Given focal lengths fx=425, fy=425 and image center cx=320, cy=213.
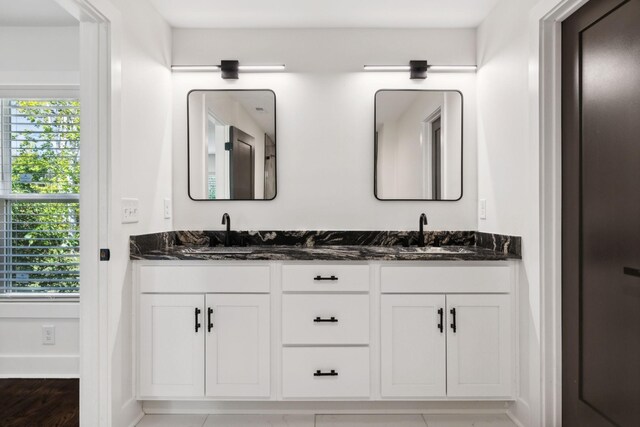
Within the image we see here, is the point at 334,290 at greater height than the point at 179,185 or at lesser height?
Answer: lesser

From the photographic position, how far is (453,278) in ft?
7.24

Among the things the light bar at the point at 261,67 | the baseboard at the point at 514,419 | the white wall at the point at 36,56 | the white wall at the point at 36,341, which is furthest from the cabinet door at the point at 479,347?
the white wall at the point at 36,56

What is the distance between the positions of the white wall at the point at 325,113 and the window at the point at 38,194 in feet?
2.57

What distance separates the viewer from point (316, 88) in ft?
9.15

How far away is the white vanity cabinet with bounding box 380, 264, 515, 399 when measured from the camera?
86.5 inches

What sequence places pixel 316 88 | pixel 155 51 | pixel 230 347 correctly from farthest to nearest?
pixel 316 88
pixel 155 51
pixel 230 347

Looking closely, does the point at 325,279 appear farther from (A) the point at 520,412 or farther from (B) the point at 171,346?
(A) the point at 520,412

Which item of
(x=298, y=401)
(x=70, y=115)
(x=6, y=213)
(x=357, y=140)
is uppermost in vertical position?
(x=70, y=115)

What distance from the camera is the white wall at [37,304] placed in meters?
2.80

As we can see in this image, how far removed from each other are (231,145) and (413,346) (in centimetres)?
167

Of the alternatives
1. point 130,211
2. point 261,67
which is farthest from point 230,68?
point 130,211

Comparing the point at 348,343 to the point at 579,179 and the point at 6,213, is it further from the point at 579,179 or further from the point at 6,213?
the point at 6,213

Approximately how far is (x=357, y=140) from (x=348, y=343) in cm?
130

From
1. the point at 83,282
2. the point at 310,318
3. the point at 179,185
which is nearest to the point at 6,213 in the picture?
the point at 179,185
